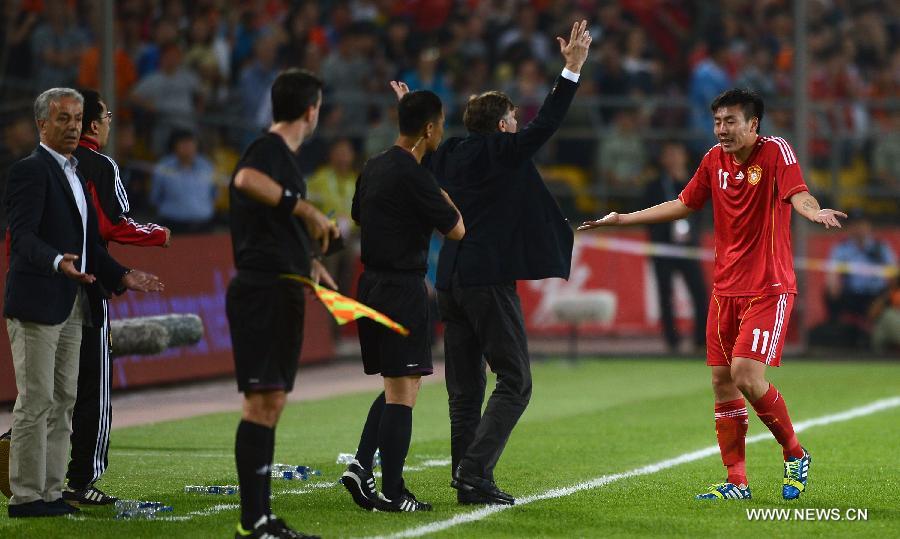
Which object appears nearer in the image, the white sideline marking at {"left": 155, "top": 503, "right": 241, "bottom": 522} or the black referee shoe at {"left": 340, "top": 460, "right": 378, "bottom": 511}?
the white sideline marking at {"left": 155, "top": 503, "right": 241, "bottom": 522}

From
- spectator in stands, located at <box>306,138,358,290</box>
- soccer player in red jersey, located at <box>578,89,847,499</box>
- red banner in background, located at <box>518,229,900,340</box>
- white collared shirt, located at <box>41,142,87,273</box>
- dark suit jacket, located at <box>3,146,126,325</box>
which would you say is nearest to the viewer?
dark suit jacket, located at <box>3,146,126,325</box>

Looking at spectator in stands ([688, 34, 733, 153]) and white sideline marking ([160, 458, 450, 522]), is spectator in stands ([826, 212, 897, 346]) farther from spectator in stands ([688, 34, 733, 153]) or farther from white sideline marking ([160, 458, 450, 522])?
white sideline marking ([160, 458, 450, 522])

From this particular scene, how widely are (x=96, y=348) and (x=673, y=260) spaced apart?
41.5 feet

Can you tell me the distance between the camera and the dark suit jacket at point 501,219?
8.28m

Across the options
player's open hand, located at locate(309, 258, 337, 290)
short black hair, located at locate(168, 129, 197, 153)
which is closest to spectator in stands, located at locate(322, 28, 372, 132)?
short black hair, located at locate(168, 129, 197, 153)

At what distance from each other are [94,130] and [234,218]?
6.63 ft

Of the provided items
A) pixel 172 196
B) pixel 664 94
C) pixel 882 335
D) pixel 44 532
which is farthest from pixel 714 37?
pixel 44 532

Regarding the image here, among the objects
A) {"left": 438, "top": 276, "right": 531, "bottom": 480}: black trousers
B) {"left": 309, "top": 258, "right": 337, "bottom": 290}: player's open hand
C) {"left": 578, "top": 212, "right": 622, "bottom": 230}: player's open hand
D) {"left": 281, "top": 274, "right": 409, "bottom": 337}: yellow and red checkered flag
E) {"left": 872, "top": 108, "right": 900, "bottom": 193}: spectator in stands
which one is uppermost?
{"left": 872, "top": 108, "right": 900, "bottom": 193}: spectator in stands

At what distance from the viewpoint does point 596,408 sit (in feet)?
45.4

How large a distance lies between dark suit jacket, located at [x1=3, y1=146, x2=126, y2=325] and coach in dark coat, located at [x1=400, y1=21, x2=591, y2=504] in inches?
82.3

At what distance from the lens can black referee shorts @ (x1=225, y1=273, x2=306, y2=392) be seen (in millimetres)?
6801

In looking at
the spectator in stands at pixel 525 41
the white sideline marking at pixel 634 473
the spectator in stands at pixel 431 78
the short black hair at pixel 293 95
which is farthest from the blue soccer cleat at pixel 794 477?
the spectator in stands at pixel 525 41

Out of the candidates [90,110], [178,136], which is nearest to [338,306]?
[90,110]

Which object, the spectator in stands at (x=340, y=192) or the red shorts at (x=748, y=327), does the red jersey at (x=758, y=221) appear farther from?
the spectator in stands at (x=340, y=192)
